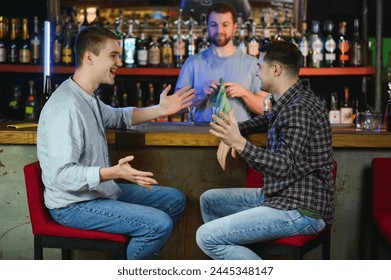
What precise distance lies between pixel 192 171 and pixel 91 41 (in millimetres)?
798

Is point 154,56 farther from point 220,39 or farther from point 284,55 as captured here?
point 284,55

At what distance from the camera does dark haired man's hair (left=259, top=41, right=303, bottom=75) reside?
9.13ft

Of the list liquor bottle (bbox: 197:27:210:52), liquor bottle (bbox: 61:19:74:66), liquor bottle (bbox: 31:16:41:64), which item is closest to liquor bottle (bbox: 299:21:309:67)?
liquor bottle (bbox: 197:27:210:52)

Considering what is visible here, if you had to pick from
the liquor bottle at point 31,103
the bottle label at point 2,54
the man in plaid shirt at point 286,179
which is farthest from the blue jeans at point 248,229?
the bottle label at point 2,54

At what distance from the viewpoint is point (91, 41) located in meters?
2.93

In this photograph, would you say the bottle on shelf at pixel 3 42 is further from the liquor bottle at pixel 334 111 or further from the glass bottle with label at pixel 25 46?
the liquor bottle at pixel 334 111

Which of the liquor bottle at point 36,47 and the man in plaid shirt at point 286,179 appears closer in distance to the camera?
the man in plaid shirt at point 286,179

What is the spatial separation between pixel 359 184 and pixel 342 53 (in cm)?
217

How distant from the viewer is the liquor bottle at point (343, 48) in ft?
17.4

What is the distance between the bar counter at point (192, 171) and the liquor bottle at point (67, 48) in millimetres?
2056

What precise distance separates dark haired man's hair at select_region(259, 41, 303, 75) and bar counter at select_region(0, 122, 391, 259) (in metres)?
0.60
